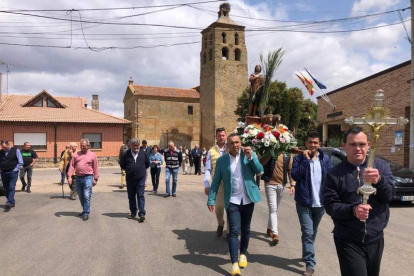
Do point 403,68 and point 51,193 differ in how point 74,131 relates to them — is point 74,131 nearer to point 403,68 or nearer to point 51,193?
point 51,193

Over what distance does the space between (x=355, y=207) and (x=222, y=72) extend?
41.5 meters

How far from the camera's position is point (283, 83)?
36.0 m

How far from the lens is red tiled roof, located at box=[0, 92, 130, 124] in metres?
29.7

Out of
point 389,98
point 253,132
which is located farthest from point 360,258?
point 389,98

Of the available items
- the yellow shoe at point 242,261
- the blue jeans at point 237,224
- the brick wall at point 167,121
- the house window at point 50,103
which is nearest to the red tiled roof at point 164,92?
the brick wall at point 167,121

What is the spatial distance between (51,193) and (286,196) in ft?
27.2

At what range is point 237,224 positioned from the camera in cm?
492

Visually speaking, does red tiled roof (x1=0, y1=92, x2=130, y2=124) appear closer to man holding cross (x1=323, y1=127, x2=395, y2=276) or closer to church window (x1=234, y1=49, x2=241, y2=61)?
church window (x1=234, y1=49, x2=241, y2=61)

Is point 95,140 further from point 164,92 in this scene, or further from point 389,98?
point 389,98

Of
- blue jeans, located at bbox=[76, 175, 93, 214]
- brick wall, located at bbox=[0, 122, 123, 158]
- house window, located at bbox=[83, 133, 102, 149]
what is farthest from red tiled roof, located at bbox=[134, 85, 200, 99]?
blue jeans, located at bbox=[76, 175, 93, 214]

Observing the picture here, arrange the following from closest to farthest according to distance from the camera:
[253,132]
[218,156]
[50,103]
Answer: [253,132] < [218,156] < [50,103]

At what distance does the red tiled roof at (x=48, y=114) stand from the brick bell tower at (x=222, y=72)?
1457 cm

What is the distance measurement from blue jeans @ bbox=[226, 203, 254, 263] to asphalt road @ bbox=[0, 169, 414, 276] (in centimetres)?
31

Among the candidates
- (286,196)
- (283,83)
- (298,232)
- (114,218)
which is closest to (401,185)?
(286,196)
